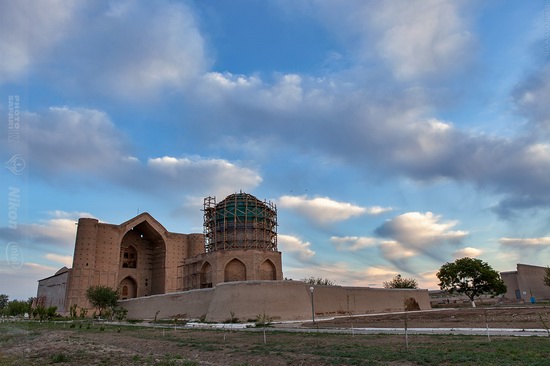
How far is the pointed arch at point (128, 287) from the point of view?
58219mm

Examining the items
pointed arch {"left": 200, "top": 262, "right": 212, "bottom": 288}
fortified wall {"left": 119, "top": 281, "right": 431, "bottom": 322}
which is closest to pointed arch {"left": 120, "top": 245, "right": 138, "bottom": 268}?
fortified wall {"left": 119, "top": 281, "right": 431, "bottom": 322}

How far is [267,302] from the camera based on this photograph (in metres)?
33.3

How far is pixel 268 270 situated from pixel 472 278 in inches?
1104

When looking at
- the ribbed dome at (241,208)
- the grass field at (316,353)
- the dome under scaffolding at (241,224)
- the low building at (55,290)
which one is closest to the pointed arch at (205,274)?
the dome under scaffolding at (241,224)

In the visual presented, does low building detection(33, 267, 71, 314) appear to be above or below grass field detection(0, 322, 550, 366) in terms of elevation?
above

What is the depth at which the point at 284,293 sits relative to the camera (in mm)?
34375

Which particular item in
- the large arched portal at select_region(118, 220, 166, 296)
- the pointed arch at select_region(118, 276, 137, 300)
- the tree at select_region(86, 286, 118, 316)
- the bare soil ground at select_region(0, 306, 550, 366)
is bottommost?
the bare soil ground at select_region(0, 306, 550, 366)

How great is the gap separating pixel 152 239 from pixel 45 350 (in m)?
43.9

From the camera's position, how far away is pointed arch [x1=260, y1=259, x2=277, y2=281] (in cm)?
4678

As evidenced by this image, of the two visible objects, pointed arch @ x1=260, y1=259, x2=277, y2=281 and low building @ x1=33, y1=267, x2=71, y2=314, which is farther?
low building @ x1=33, y1=267, x2=71, y2=314

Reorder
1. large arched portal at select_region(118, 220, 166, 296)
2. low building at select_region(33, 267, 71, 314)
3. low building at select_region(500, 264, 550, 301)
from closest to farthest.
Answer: low building at select_region(33, 267, 71, 314) < large arched portal at select_region(118, 220, 166, 296) < low building at select_region(500, 264, 550, 301)

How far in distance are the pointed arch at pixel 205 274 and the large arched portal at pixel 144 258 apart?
1048cm

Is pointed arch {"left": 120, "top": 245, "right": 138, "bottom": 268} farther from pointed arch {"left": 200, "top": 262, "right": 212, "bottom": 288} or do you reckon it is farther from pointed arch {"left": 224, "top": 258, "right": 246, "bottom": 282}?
pointed arch {"left": 224, "top": 258, "right": 246, "bottom": 282}

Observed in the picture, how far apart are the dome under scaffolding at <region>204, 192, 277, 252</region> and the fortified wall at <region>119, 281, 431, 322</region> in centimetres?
1039
